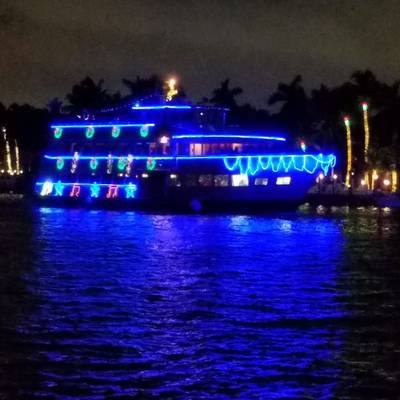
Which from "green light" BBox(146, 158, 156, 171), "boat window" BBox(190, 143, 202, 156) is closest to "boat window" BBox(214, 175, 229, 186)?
"boat window" BBox(190, 143, 202, 156)

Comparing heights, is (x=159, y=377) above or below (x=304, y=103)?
below

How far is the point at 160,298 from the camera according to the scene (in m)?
17.6

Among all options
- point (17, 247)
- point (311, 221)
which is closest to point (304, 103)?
point (311, 221)

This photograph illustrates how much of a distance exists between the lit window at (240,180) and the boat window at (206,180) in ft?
5.11

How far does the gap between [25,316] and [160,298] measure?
316cm

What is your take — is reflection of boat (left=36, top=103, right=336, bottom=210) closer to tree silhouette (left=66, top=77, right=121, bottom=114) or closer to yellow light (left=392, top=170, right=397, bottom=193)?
yellow light (left=392, top=170, right=397, bottom=193)

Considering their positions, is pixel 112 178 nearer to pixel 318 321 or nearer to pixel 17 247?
pixel 17 247

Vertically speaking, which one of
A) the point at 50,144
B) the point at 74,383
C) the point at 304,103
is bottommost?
the point at 74,383

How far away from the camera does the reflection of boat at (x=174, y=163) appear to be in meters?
58.2

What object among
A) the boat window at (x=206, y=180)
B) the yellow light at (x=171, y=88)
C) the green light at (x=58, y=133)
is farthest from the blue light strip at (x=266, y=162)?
the green light at (x=58, y=133)

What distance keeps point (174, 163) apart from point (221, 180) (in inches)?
133

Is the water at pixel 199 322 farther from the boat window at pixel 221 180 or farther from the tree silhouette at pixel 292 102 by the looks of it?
the tree silhouette at pixel 292 102

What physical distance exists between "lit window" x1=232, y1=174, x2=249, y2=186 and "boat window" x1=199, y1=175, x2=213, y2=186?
1558 millimetres

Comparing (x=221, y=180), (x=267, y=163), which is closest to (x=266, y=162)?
(x=267, y=163)
